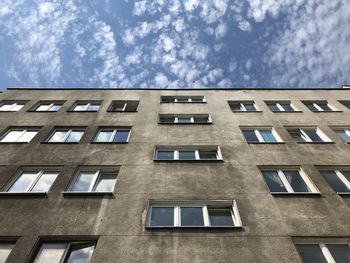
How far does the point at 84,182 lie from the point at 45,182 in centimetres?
161

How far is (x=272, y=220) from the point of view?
9508 mm

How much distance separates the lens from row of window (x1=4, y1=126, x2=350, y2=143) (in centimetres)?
1461

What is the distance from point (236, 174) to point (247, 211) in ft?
6.95

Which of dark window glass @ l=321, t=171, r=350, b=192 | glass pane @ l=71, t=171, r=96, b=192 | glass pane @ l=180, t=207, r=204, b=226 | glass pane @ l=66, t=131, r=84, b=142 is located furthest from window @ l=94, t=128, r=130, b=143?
dark window glass @ l=321, t=171, r=350, b=192

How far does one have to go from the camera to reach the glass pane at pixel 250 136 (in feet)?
48.1

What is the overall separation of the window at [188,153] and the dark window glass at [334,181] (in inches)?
184

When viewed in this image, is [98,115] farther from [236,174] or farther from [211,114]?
[236,174]

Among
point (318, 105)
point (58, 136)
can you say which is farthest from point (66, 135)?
point (318, 105)

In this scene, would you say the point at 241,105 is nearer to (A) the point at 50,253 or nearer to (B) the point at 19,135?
(B) the point at 19,135

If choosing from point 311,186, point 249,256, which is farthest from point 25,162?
point 311,186

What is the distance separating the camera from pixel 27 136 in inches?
589

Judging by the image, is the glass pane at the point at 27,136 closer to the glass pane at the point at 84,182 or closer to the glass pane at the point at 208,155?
the glass pane at the point at 84,182

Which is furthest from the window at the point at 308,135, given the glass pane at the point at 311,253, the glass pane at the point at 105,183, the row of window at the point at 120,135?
the glass pane at the point at 105,183

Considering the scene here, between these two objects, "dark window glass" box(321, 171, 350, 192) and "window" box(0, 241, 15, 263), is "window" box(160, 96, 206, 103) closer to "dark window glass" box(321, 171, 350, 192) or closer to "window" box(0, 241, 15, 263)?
"dark window glass" box(321, 171, 350, 192)
